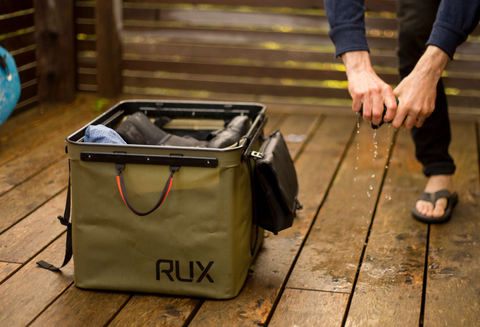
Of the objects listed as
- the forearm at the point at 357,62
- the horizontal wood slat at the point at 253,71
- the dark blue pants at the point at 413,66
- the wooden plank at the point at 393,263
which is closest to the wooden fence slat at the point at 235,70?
the horizontal wood slat at the point at 253,71

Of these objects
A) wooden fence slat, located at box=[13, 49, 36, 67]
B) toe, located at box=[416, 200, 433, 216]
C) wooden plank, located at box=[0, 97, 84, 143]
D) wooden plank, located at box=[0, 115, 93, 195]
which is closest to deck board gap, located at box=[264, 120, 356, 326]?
toe, located at box=[416, 200, 433, 216]

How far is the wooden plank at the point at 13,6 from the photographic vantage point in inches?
116

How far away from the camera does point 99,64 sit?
3525 mm

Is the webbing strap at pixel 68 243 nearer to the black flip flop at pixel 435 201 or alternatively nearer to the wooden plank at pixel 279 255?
the wooden plank at pixel 279 255

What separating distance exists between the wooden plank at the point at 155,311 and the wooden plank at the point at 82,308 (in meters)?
0.03

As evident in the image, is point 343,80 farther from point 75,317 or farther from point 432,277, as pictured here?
point 75,317

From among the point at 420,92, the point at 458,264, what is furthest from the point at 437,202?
the point at 420,92

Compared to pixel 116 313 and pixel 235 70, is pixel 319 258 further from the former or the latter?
pixel 235 70

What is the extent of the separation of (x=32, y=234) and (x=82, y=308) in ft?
1.64

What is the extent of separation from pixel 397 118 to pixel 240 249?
0.55 meters

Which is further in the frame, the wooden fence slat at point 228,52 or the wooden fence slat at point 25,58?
the wooden fence slat at point 228,52

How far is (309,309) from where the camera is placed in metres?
1.42

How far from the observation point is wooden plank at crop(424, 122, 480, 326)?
4.60 feet

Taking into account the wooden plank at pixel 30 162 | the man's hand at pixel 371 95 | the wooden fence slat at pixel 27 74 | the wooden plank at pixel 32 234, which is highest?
the man's hand at pixel 371 95
